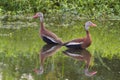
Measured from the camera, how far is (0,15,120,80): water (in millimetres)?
9219

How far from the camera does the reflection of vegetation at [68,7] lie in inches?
713

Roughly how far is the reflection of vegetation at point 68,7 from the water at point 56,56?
2.58 metres

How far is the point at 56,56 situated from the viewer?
1114 centimetres

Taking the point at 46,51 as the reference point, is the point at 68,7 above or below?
below

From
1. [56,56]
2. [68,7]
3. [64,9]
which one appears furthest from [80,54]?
[68,7]

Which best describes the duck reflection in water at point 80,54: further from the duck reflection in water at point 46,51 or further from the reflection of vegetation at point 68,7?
the reflection of vegetation at point 68,7

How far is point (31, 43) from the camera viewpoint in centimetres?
1252

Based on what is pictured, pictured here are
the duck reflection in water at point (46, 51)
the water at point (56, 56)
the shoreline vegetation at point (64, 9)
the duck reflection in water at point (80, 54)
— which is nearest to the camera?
the water at point (56, 56)

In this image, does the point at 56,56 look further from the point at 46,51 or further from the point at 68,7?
the point at 68,7

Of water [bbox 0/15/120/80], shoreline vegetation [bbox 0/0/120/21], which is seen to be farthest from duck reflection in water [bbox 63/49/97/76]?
shoreline vegetation [bbox 0/0/120/21]

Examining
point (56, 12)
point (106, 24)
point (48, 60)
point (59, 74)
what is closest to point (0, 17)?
point (56, 12)

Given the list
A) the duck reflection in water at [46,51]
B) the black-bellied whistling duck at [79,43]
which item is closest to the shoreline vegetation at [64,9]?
the duck reflection in water at [46,51]

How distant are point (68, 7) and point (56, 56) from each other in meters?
7.73

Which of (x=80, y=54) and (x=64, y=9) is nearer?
(x=80, y=54)
